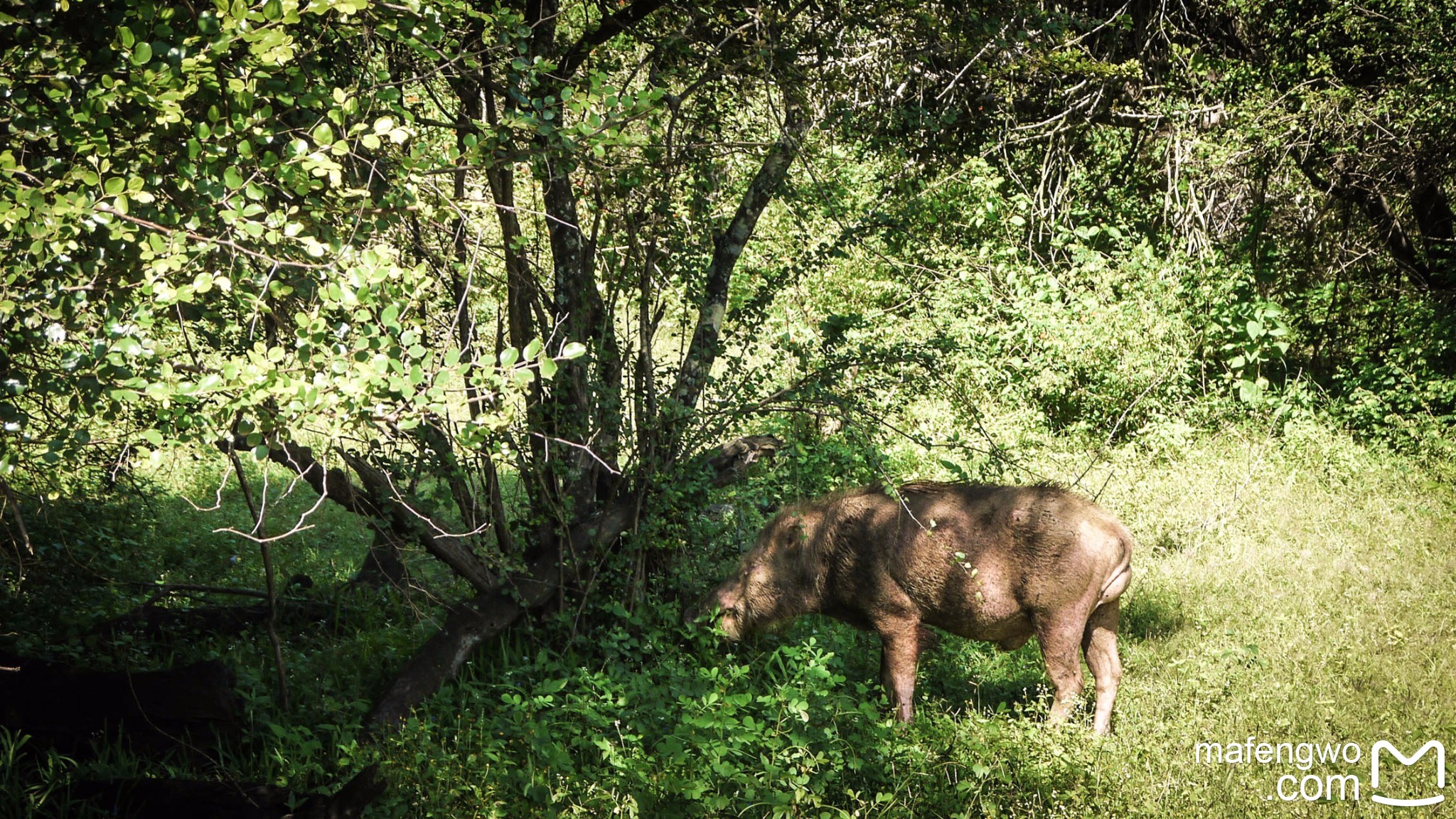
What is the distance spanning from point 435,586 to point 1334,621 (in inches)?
217

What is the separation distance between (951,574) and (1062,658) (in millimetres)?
683

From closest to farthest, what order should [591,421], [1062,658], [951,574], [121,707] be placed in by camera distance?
1. [121,707]
2. [1062,658]
3. [951,574]
4. [591,421]

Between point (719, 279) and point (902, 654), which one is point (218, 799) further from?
point (719, 279)

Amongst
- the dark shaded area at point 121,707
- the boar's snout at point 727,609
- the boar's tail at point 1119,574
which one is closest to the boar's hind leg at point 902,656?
the boar's snout at point 727,609

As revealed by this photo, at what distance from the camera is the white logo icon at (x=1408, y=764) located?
461 centimetres

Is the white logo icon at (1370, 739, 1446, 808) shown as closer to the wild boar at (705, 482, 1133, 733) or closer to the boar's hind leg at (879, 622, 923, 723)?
the wild boar at (705, 482, 1133, 733)

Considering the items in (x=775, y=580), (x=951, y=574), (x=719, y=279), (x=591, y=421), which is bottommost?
(x=775, y=580)

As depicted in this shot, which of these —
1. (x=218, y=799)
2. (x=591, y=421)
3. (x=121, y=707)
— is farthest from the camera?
(x=591, y=421)

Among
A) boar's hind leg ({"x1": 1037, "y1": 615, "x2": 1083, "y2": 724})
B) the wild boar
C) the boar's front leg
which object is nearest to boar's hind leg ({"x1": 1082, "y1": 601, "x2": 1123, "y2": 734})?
the wild boar

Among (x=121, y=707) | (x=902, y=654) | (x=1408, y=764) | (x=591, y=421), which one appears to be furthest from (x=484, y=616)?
(x=1408, y=764)

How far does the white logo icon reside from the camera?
15.1 ft

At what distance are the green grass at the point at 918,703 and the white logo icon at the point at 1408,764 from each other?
0.15ft

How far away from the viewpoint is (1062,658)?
5500 mm

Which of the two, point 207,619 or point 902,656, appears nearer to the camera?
point 902,656
